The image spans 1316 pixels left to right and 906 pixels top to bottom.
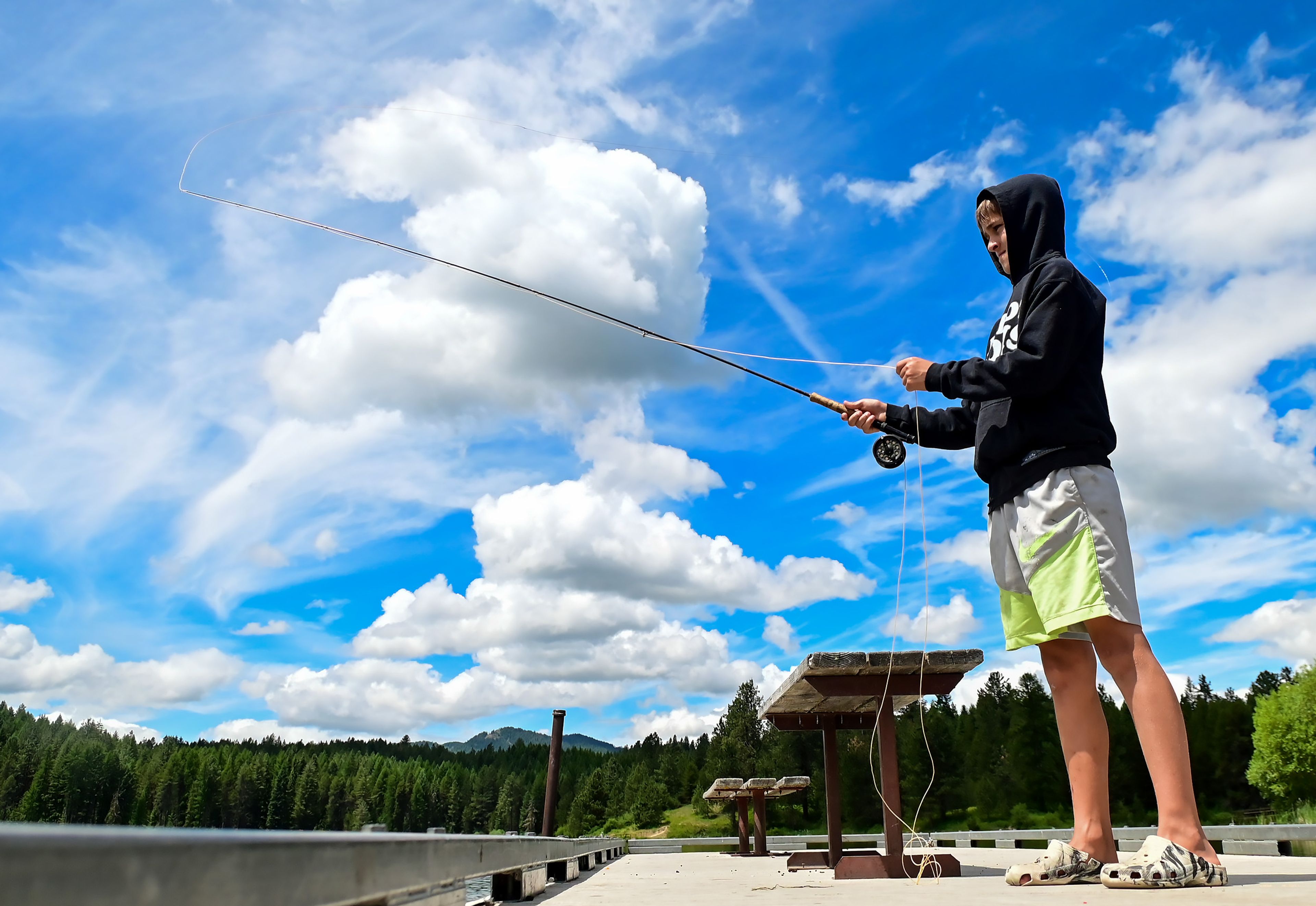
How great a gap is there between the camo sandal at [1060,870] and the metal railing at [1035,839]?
2.02 metres

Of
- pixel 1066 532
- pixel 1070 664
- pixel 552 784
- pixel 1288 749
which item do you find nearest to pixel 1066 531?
pixel 1066 532

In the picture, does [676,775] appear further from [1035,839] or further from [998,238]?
[998,238]

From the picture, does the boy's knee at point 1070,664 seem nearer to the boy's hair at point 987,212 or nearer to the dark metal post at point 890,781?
the dark metal post at point 890,781

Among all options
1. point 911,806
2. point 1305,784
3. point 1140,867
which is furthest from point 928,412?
point 911,806

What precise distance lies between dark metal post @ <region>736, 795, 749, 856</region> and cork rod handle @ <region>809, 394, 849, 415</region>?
12.0 meters

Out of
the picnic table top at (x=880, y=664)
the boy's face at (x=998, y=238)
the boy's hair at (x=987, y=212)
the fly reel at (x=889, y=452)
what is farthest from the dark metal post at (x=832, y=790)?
the boy's hair at (x=987, y=212)

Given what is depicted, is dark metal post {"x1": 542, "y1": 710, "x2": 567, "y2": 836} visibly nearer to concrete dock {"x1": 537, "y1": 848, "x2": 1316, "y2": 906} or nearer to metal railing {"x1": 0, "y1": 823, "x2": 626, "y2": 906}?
concrete dock {"x1": 537, "y1": 848, "x2": 1316, "y2": 906}

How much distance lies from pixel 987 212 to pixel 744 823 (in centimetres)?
1346

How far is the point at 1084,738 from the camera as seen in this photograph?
2.96 m

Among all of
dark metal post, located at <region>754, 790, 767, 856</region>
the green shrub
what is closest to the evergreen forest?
the green shrub

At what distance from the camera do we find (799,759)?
194 ft

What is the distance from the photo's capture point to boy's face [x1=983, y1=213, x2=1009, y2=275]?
347cm

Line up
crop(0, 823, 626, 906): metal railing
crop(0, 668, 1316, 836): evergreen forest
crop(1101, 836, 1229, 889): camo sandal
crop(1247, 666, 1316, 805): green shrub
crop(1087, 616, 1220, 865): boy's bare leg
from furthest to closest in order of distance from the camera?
1. crop(0, 668, 1316, 836): evergreen forest
2. crop(1247, 666, 1316, 805): green shrub
3. crop(1087, 616, 1220, 865): boy's bare leg
4. crop(1101, 836, 1229, 889): camo sandal
5. crop(0, 823, 626, 906): metal railing

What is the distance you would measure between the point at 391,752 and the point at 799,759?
432 feet
